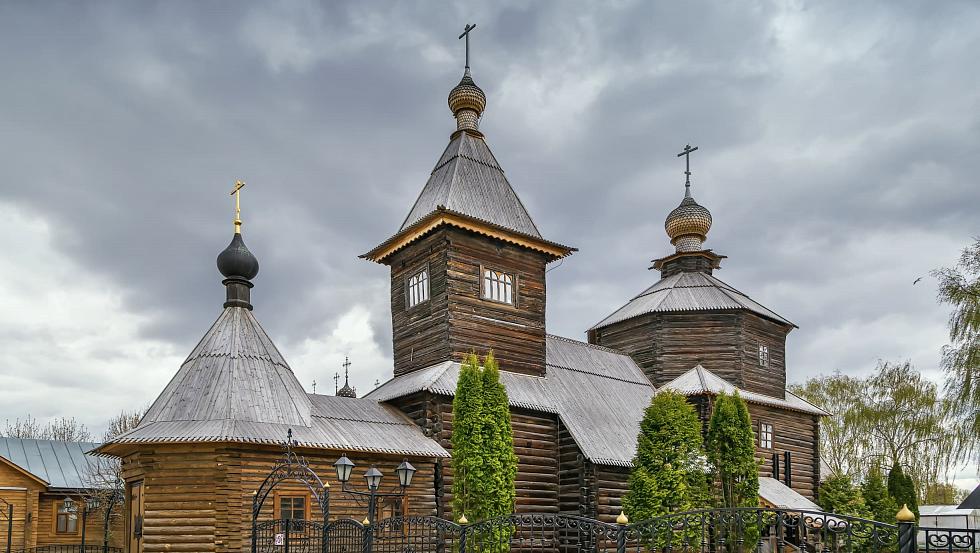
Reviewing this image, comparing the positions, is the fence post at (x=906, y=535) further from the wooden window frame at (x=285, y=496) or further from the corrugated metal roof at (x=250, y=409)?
the wooden window frame at (x=285, y=496)

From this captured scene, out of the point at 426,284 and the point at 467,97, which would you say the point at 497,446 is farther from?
the point at 467,97

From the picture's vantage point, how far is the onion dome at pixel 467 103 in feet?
86.1

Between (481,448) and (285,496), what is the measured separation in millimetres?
4413

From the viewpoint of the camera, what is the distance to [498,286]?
24.2 metres

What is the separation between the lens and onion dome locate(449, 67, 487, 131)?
26234 millimetres

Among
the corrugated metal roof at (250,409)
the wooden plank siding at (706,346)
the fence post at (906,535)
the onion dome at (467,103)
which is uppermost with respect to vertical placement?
the onion dome at (467,103)

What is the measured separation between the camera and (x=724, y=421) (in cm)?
2180

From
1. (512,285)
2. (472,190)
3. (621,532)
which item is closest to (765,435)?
(512,285)

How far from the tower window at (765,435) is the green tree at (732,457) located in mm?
7067

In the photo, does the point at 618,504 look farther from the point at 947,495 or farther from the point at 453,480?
the point at 947,495

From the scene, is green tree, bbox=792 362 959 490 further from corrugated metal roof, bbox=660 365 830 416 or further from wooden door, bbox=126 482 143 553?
wooden door, bbox=126 482 143 553

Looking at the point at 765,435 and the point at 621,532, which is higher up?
the point at 765,435

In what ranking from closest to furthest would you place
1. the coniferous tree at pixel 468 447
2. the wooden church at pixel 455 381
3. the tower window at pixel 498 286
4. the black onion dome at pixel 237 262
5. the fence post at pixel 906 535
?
the fence post at pixel 906 535 → the wooden church at pixel 455 381 → the coniferous tree at pixel 468 447 → the black onion dome at pixel 237 262 → the tower window at pixel 498 286

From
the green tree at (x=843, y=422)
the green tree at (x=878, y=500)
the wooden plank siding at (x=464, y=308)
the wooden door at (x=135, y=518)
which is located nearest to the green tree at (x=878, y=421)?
the green tree at (x=843, y=422)
